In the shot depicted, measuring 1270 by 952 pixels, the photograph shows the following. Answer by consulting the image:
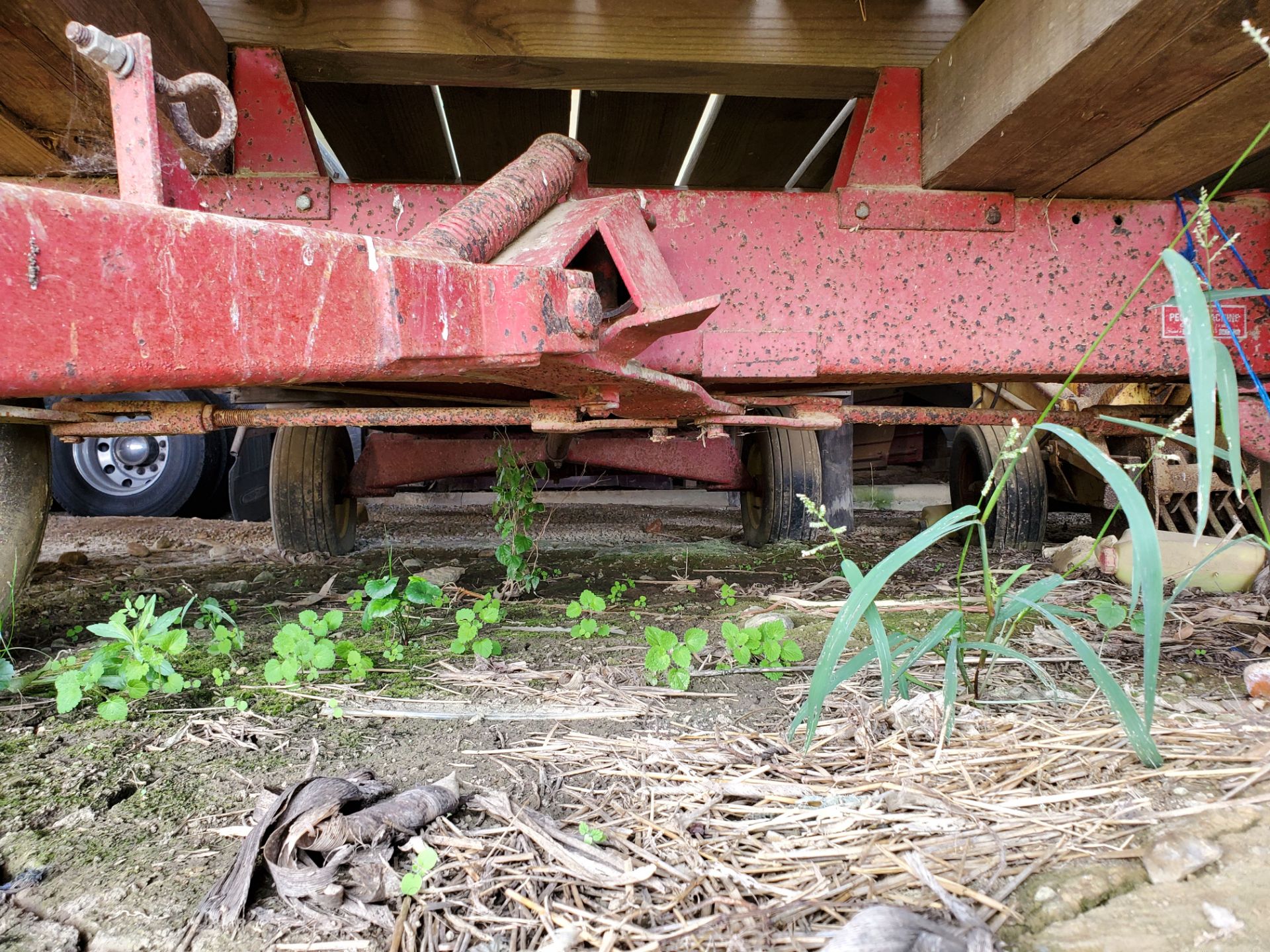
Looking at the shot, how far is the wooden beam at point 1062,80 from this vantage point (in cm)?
122

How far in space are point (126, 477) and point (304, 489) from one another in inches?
98.3

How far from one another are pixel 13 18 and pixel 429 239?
75 centimetres

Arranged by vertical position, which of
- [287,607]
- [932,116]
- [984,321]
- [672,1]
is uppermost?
[672,1]

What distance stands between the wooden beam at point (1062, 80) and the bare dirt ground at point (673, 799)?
104 cm

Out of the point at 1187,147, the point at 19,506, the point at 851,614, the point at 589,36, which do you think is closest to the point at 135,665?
the point at 19,506

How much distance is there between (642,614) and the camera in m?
2.14

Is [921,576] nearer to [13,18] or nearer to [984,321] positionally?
[984,321]

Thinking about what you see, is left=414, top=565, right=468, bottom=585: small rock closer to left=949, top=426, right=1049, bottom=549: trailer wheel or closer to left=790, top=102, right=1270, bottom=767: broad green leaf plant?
left=790, top=102, right=1270, bottom=767: broad green leaf plant

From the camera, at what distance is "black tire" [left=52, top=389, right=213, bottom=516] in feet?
15.6

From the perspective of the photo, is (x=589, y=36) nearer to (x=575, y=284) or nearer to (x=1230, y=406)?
(x=575, y=284)

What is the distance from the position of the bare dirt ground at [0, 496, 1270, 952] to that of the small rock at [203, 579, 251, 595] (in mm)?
767

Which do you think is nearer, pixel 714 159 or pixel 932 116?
pixel 932 116

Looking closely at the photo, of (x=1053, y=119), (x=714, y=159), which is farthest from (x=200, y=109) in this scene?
(x=714, y=159)

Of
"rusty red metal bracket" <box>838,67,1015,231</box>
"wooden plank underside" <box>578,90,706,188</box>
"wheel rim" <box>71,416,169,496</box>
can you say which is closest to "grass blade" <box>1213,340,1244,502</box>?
"rusty red metal bracket" <box>838,67,1015,231</box>
